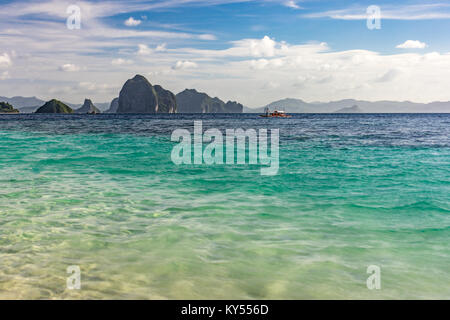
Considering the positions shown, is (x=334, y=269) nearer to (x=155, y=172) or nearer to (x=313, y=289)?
(x=313, y=289)

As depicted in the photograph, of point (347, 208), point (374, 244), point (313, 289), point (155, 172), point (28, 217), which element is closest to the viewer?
point (313, 289)

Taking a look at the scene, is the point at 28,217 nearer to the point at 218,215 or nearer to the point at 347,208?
the point at 218,215

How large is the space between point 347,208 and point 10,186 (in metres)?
12.4

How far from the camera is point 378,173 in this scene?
61.7 ft

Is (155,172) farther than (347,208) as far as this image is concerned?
Yes

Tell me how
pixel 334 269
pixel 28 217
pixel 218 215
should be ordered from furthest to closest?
pixel 218 215 < pixel 28 217 < pixel 334 269

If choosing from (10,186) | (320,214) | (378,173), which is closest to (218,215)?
(320,214)

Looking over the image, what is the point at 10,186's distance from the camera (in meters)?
14.2

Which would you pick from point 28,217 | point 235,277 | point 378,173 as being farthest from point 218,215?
point 378,173

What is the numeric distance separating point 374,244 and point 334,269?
2.01m
